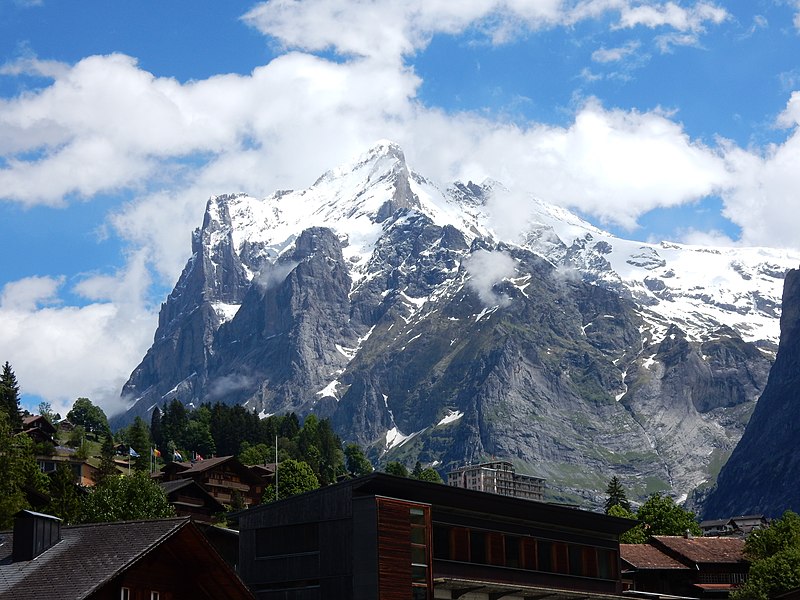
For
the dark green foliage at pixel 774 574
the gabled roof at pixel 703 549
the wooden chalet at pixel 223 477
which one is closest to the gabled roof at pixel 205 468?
the wooden chalet at pixel 223 477

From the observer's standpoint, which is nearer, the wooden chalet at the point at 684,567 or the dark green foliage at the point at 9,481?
the dark green foliage at the point at 9,481

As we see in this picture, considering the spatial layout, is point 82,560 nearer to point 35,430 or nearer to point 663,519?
point 663,519

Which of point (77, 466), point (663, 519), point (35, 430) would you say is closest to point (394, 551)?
point (663, 519)

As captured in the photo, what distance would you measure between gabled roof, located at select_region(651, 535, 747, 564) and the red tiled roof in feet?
4.12

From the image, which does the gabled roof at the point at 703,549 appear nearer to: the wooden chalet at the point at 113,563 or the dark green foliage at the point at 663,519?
the dark green foliage at the point at 663,519

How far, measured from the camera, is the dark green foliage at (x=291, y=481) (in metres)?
174

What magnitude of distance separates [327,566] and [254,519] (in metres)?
6.65

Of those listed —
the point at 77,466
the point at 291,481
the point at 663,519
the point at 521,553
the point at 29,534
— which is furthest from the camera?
the point at 77,466

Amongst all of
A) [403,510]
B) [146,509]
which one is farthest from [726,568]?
[403,510]

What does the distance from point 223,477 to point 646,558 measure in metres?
79.5

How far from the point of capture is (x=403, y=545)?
62.5 m

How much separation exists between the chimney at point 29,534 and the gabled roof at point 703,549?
89595 mm

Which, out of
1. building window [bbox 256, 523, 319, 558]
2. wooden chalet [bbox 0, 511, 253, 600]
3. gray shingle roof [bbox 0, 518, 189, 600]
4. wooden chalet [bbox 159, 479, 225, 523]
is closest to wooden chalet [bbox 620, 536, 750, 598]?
building window [bbox 256, 523, 319, 558]

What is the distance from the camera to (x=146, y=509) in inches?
3986
